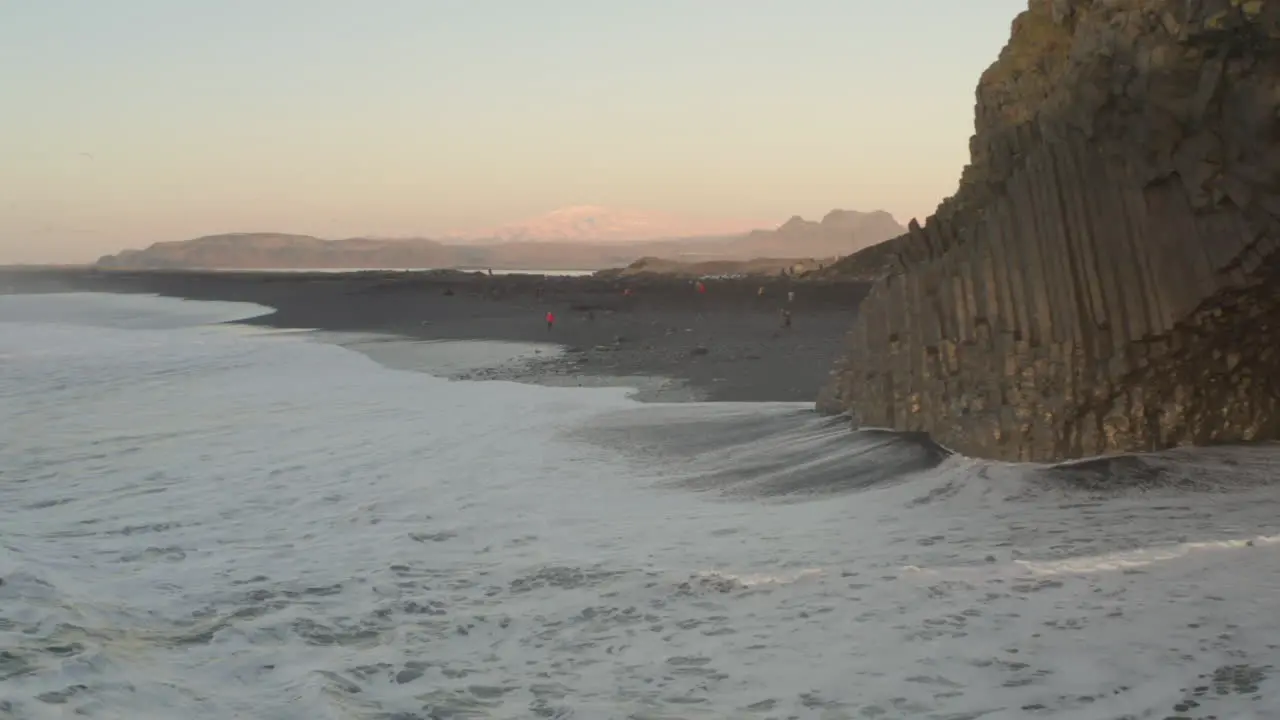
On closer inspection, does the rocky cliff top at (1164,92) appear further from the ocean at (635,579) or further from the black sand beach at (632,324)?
the black sand beach at (632,324)

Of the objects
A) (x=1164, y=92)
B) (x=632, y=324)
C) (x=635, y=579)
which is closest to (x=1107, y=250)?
(x=1164, y=92)

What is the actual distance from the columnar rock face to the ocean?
398 mm

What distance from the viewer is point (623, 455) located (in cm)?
905

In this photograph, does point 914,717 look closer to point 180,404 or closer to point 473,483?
point 473,483

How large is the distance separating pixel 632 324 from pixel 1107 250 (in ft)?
A: 67.5

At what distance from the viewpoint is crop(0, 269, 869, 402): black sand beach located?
1572cm

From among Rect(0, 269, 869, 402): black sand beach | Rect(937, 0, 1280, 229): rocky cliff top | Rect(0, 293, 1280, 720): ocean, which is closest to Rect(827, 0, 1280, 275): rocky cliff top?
Rect(937, 0, 1280, 229): rocky cliff top

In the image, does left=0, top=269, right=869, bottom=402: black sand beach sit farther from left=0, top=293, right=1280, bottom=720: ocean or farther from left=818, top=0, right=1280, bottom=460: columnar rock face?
left=0, top=293, right=1280, bottom=720: ocean

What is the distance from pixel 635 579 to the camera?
5309 millimetres

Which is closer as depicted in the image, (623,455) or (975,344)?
(975,344)

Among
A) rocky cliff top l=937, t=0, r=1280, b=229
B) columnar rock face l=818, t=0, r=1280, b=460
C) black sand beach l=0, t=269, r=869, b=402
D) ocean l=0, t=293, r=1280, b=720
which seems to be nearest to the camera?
ocean l=0, t=293, r=1280, b=720

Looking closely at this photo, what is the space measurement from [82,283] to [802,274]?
71.5 meters

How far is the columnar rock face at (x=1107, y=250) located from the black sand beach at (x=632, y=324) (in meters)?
4.67

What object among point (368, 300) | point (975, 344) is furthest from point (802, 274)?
point (975, 344)
